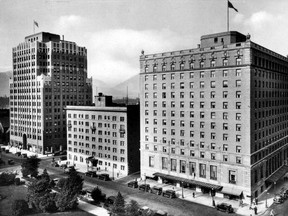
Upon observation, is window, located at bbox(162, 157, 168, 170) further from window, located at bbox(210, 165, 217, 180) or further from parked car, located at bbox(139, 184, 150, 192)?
A: window, located at bbox(210, 165, 217, 180)

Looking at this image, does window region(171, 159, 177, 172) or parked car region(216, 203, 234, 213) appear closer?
parked car region(216, 203, 234, 213)

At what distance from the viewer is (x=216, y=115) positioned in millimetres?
57844

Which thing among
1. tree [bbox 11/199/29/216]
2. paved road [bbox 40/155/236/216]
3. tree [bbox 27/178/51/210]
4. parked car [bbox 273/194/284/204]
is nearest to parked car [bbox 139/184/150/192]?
paved road [bbox 40/155/236/216]

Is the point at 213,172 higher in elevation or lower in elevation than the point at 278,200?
higher

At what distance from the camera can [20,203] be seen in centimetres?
4366

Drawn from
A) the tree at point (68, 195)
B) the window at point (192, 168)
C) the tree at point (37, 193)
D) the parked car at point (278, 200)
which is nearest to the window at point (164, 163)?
the window at point (192, 168)

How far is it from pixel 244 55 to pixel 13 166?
243 feet

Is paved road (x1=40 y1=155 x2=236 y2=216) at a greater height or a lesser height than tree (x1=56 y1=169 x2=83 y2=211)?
lesser

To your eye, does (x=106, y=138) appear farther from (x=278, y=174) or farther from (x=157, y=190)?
(x=278, y=174)

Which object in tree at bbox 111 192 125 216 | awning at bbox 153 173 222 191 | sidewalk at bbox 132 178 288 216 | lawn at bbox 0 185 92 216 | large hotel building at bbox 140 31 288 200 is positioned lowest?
sidewalk at bbox 132 178 288 216

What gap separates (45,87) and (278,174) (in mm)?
83303

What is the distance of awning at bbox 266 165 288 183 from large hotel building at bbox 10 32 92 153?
76255 millimetres

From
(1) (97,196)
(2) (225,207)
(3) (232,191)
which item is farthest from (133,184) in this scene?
(2) (225,207)

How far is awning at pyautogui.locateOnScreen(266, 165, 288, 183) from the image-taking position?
205 ft
